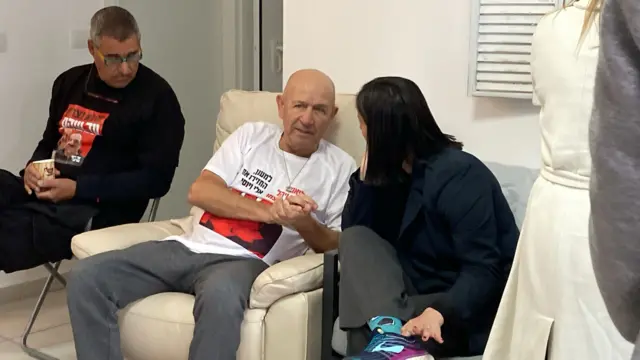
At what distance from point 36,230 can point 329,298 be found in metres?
1.24

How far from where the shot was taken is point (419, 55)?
2.67 meters

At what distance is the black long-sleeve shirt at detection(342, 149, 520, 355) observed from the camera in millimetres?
1937

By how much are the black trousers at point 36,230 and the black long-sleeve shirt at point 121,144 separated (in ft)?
0.27

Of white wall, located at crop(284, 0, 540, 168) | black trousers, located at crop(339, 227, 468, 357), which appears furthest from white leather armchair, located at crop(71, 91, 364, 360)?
white wall, located at crop(284, 0, 540, 168)

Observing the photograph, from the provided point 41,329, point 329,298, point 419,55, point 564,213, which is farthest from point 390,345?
point 41,329

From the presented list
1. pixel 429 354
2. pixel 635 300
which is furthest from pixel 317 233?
pixel 635 300

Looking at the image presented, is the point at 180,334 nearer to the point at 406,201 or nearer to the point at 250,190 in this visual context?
the point at 250,190

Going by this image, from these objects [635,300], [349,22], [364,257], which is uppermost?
[349,22]

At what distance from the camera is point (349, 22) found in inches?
112

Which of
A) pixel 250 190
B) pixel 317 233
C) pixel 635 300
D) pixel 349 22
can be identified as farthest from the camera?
pixel 349 22

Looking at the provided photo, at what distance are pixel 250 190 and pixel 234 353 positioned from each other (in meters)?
0.62

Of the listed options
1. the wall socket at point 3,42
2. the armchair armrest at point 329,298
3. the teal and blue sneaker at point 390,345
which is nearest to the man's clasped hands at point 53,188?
the wall socket at point 3,42

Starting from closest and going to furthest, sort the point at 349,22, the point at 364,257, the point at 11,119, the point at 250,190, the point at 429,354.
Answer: the point at 429,354 < the point at 364,257 < the point at 250,190 < the point at 349,22 < the point at 11,119

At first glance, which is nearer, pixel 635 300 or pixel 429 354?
pixel 635 300
